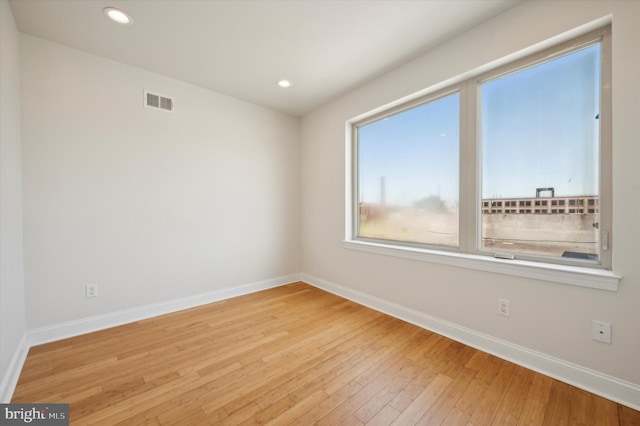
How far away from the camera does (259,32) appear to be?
220cm

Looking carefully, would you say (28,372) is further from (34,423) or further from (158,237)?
(158,237)

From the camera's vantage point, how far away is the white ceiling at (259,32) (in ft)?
6.30

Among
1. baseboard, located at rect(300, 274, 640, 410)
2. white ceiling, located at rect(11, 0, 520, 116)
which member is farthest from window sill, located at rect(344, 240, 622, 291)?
white ceiling, located at rect(11, 0, 520, 116)

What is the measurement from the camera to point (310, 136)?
4012 millimetres

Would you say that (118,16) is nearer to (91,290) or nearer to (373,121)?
(91,290)

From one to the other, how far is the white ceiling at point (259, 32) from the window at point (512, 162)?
567 mm

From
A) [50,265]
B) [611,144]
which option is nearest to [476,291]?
[611,144]

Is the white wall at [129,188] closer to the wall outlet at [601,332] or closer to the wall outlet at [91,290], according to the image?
the wall outlet at [91,290]

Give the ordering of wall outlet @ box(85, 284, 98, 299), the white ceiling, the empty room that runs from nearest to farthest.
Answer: the empty room → the white ceiling → wall outlet @ box(85, 284, 98, 299)

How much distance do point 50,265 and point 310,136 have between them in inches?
130

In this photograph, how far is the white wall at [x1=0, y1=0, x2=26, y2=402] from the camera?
5.32 feet

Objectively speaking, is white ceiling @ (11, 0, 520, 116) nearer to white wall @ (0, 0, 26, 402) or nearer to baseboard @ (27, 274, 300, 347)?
white wall @ (0, 0, 26, 402)

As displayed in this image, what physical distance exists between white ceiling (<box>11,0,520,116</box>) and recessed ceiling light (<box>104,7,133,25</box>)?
4 centimetres

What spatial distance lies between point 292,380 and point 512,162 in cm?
241
